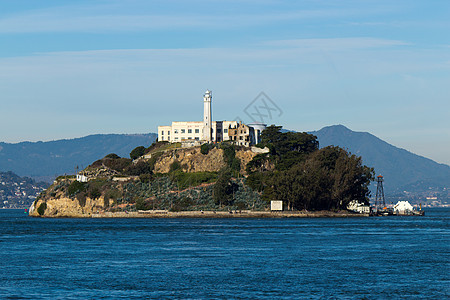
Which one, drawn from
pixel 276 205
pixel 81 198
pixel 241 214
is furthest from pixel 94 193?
pixel 276 205

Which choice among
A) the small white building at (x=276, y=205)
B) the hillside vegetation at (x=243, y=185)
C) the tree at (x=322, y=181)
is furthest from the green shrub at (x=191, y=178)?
the small white building at (x=276, y=205)

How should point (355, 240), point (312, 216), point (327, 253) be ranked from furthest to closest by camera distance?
point (312, 216) → point (355, 240) → point (327, 253)

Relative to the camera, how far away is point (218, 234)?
104500 mm

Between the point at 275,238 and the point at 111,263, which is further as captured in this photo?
the point at 275,238

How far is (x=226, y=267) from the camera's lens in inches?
2459

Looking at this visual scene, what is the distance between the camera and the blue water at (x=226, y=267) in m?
49.4

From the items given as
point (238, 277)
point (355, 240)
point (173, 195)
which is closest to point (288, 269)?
point (238, 277)

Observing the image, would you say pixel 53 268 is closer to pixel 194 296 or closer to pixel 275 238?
pixel 194 296

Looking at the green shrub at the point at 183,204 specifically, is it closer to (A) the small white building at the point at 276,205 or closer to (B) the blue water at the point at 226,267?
(A) the small white building at the point at 276,205

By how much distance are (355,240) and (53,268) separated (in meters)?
45.4

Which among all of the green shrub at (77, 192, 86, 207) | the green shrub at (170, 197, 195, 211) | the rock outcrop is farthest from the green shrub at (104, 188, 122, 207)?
the green shrub at (170, 197, 195, 211)

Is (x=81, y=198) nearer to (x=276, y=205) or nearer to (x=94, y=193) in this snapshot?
(x=94, y=193)

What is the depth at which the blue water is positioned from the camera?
49.4 m

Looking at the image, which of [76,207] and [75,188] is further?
[75,188]
